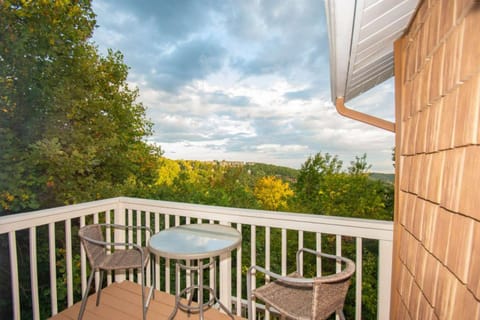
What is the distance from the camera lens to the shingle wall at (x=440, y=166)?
2.72 feet

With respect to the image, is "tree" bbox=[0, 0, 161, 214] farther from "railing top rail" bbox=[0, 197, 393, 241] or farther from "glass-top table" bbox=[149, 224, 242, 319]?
"glass-top table" bbox=[149, 224, 242, 319]

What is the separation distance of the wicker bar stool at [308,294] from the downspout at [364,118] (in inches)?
53.5

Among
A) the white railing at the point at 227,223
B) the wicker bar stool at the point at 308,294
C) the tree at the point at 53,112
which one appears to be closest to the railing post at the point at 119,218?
the white railing at the point at 227,223

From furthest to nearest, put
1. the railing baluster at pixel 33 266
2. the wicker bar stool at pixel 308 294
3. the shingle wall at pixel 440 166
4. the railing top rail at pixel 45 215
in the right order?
the railing baluster at pixel 33 266, the railing top rail at pixel 45 215, the wicker bar stool at pixel 308 294, the shingle wall at pixel 440 166

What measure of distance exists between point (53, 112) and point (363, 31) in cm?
509

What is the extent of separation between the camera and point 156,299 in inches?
108

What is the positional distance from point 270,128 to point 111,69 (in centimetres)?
370

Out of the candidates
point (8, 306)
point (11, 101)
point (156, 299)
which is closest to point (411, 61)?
point (156, 299)

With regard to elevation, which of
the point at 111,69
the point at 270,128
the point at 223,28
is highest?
the point at 223,28

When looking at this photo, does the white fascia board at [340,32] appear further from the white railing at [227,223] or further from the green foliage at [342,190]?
the green foliage at [342,190]

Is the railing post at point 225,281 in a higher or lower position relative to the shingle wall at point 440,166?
lower

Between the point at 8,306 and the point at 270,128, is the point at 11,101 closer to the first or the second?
the point at 8,306

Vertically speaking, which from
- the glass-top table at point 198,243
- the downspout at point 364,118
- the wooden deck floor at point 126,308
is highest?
the downspout at point 364,118

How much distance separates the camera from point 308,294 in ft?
6.01
